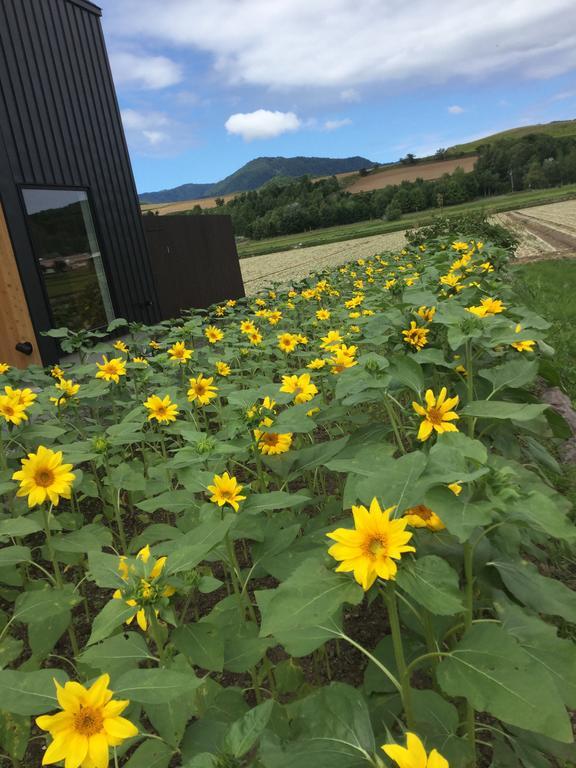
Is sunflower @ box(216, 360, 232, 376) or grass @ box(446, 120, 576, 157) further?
grass @ box(446, 120, 576, 157)

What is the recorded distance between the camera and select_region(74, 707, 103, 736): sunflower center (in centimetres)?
88

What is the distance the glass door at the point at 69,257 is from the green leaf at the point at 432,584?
5966 millimetres

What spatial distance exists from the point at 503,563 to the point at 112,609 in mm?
883

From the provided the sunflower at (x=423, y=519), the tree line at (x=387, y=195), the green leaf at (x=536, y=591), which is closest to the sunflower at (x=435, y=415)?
the sunflower at (x=423, y=519)

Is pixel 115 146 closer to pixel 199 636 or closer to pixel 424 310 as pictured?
pixel 424 310

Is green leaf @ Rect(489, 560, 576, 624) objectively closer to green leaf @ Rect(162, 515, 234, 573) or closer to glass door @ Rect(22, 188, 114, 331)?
green leaf @ Rect(162, 515, 234, 573)

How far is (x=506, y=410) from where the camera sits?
145 cm

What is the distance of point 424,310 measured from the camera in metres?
2.71

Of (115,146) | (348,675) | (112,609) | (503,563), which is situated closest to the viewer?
(112,609)

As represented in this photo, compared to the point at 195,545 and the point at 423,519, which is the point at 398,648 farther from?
the point at 195,545

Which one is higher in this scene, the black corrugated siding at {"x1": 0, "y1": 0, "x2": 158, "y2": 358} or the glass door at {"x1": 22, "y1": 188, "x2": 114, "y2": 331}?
the black corrugated siding at {"x1": 0, "y1": 0, "x2": 158, "y2": 358}

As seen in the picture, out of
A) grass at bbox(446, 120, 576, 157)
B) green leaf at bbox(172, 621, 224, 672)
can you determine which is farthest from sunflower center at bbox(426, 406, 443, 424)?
grass at bbox(446, 120, 576, 157)

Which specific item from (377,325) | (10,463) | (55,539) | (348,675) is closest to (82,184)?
(10,463)

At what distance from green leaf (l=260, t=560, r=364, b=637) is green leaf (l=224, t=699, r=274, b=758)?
0.46 ft
